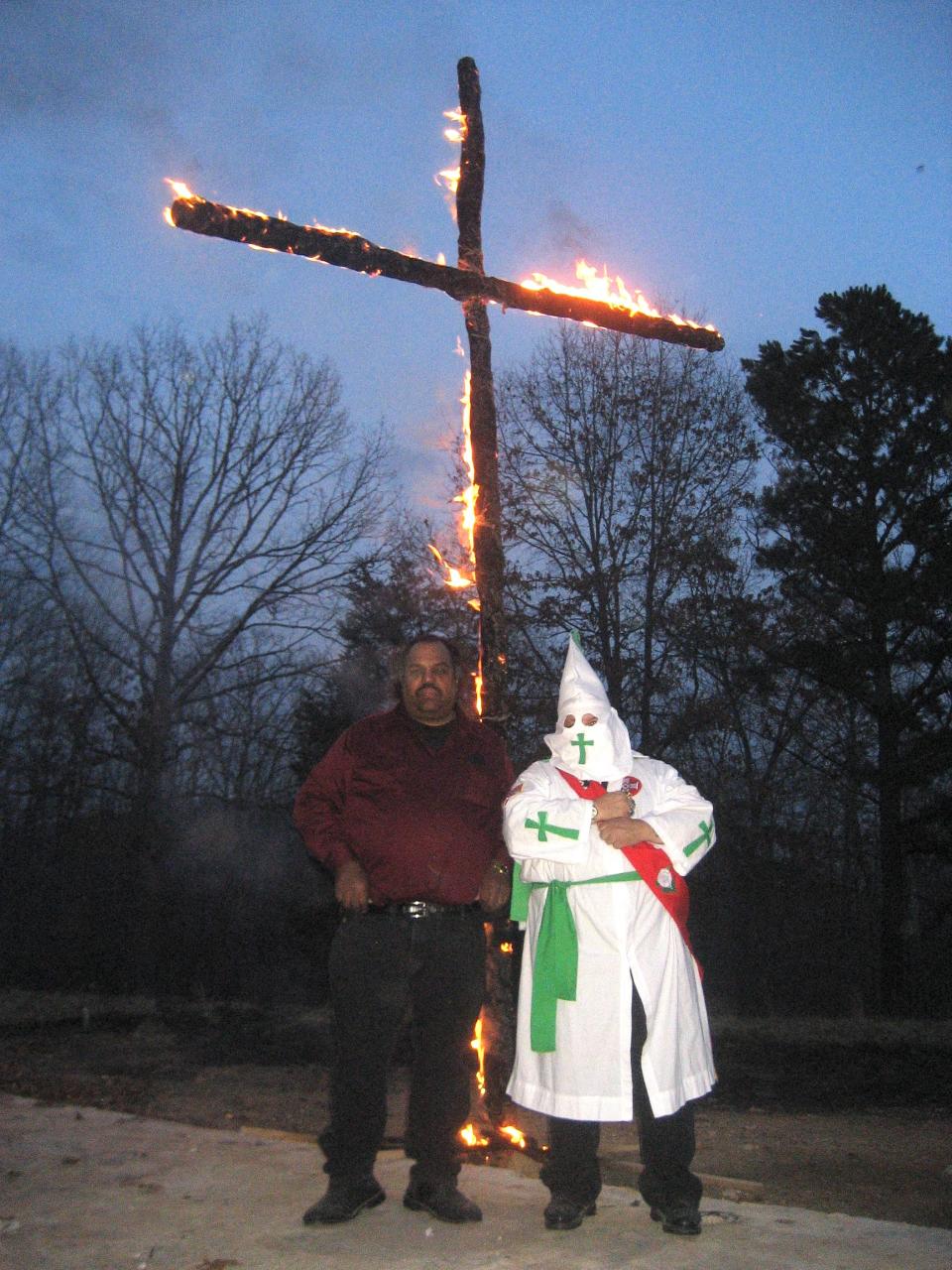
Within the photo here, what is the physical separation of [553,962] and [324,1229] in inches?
42.3

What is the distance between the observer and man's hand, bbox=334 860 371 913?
3.93 metres

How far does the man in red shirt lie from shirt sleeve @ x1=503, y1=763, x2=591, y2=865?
0.85ft

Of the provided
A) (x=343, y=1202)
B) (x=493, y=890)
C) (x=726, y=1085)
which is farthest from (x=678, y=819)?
(x=726, y=1085)

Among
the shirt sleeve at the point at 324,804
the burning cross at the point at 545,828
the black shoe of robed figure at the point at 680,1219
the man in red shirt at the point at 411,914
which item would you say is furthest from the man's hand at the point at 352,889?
the black shoe of robed figure at the point at 680,1219

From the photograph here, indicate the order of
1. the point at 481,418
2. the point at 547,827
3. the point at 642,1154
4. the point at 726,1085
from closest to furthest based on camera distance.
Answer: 1. the point at 642,1154
2. the point at 547,827
3. the point at 481,418
4. the point at 726,1085

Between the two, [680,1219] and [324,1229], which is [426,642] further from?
[680,1219]

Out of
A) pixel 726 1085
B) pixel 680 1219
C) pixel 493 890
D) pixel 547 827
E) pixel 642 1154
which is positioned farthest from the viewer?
pixel 726 1085

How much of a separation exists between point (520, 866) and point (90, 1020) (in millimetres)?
12719

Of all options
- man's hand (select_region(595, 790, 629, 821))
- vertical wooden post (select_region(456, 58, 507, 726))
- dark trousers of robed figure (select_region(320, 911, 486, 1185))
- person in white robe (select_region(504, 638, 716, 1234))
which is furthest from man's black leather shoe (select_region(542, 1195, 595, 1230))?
vertical wooden post (select_region(456, 58, 507, 726))

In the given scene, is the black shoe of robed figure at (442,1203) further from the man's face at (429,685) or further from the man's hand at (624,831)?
the man's face at (429,685)

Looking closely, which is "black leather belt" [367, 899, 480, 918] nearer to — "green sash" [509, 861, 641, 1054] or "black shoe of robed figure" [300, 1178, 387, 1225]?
"green sash" [509, 861, 641, 1054]

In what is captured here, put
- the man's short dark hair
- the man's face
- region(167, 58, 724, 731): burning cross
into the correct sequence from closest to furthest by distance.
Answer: the man's face → the man's short dark hair → region(167, 58, 724, 731): burning cross

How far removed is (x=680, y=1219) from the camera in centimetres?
358

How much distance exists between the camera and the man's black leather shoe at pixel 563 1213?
366cm
